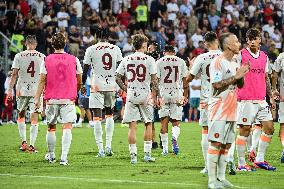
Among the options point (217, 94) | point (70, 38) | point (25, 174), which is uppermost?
point (70, 38)

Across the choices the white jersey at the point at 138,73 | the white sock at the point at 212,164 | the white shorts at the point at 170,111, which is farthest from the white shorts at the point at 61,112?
the white sock at the point at 212,164

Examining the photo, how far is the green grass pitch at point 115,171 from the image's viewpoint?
51.8 feet

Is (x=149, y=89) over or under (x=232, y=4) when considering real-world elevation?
under

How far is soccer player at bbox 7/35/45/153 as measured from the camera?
2288 cm

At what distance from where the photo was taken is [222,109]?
15117mm

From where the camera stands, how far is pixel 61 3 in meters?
40.6

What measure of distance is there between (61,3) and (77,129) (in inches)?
348

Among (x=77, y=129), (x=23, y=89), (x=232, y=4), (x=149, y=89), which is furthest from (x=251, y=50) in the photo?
(x=232, y=4)

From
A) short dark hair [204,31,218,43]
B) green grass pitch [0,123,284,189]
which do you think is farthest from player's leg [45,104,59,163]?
short dark hair [204,31,218,43]

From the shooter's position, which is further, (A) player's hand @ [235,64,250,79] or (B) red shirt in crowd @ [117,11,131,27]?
(B) red shirt in crowd @ [117,11,131,27]

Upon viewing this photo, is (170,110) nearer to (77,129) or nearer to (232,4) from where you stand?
(77,129)

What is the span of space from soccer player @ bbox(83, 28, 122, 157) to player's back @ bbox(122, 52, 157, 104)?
2.26 m

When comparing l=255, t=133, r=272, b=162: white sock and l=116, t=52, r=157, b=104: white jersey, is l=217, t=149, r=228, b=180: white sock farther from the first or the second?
l=116, t=52, r=157, b=104: white jersey

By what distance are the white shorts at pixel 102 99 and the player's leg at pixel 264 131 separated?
4552mm
